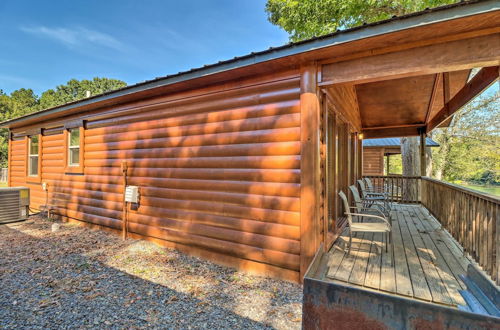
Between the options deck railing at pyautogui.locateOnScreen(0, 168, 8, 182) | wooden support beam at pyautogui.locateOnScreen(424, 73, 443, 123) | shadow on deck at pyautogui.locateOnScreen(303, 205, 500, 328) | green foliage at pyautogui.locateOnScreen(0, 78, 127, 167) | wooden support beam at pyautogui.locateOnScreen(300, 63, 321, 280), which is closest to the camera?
shadow on deck at pyautogui.locateOnScreen(303, 205, 500, 328)

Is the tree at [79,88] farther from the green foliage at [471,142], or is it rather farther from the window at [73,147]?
the green foliage at [471,142]

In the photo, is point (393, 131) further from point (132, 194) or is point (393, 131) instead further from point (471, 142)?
point (471, 142)

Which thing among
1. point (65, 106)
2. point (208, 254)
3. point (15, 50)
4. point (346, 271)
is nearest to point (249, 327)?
point (346, 271)

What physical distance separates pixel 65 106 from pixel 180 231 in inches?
168

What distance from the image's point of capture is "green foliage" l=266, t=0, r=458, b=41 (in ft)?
26.8

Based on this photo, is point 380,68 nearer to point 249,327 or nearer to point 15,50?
point 249,327

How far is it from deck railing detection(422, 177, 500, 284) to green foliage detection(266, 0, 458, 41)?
6.69 meters

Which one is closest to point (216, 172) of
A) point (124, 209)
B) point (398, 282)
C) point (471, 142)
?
point (124, 209)

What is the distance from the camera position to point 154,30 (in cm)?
1309

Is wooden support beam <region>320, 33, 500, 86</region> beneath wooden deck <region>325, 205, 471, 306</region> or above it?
above

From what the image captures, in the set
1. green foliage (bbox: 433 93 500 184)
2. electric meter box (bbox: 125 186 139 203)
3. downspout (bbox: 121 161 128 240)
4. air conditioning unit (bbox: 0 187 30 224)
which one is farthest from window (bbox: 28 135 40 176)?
green foliage (bbox: 433 93 500 184)

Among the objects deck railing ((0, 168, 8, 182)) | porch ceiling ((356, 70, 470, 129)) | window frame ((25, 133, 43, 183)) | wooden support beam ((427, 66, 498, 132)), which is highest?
porch ceiling ((356, 70, 470, 129))

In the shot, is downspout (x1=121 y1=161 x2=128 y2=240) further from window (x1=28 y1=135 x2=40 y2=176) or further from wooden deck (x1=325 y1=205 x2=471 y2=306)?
window (x1=28 y1=135 x2=40 y2=176)

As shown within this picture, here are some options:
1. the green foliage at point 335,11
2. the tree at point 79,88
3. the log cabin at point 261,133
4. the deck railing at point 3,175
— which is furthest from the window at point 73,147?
→ the tree at point 79,88
